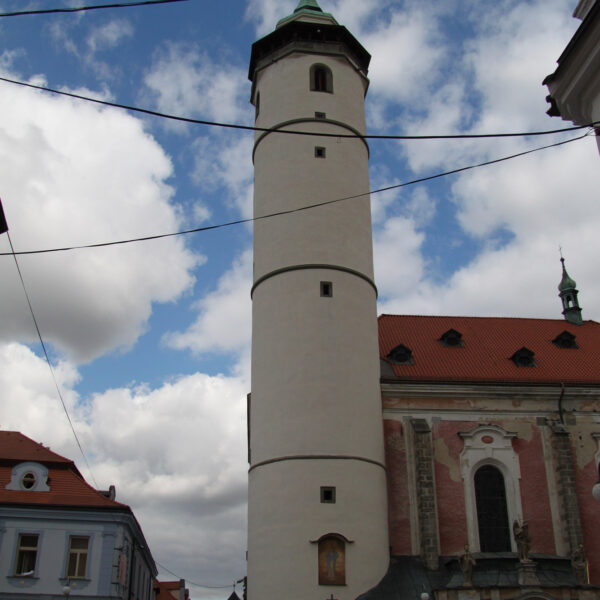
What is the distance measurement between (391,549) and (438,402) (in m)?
4.92

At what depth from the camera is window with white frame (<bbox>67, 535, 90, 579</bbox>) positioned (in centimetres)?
2258

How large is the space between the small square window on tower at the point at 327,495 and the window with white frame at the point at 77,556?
7.74 metres

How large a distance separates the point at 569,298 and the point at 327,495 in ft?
57.1

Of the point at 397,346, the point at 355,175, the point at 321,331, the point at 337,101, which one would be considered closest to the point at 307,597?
the point at 321,331

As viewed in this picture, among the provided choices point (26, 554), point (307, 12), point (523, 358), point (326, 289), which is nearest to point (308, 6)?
point (307, 12)

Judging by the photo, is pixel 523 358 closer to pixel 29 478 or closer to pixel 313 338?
pixel 313 338

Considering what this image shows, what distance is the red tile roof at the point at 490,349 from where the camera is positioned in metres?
25.2

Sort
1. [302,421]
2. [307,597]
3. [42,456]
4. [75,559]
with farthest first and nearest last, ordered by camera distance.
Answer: [42,456], [75,559], [302,421], [307,597]

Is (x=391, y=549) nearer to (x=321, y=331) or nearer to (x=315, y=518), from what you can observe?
(x=315, y=518)

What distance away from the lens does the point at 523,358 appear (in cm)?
2633

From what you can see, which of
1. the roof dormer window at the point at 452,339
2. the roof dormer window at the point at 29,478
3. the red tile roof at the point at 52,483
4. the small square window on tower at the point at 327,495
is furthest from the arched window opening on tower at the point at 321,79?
the roof dormer window at the point at 29,478

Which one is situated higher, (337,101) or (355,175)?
(337,101)

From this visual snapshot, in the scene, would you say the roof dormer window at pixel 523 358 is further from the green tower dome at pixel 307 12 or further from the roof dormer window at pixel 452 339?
the green tower dome at pixel 307 12

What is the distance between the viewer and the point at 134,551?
27.3 m
